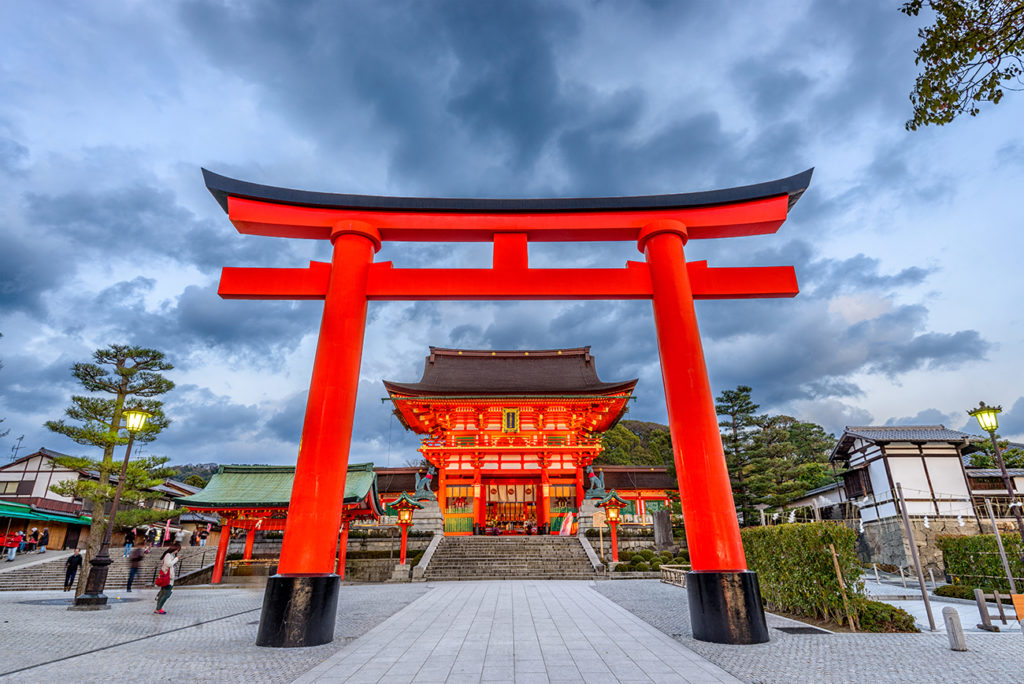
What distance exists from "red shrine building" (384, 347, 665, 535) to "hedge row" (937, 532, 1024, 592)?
12371 mm

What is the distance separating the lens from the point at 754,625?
222 inches

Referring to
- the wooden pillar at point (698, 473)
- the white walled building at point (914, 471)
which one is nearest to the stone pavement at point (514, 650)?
the wooden pillar at point (698, 473)

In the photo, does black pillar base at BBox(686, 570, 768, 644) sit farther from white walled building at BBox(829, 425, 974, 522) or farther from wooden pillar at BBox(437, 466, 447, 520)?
white walled building at BBox(829, 425, 974, 522)

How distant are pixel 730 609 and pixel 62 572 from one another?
2360 centimetres

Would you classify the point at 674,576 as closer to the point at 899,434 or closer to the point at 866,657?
the point at 866,657

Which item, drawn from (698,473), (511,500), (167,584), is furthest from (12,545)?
(698,473)

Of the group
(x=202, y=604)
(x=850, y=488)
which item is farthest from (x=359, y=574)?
(x=850, y=488)

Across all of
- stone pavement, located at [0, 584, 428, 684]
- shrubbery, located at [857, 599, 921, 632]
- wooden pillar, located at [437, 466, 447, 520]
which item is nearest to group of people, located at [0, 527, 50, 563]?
stone pavement, located at [0, 584, 428, 684]

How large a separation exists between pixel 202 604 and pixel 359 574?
844 cm

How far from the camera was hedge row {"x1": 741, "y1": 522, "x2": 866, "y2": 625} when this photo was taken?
24.1 feet

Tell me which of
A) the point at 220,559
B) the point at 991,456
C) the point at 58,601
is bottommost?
the point at 58,601

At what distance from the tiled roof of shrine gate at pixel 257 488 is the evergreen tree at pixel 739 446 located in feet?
50.5

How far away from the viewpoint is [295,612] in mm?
5688

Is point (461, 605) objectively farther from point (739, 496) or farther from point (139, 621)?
point (739, 496)
